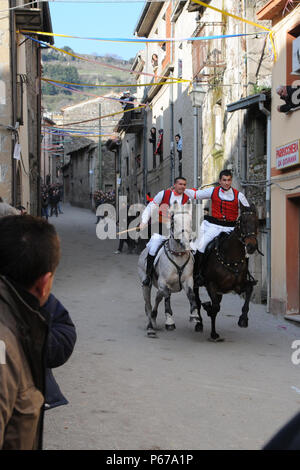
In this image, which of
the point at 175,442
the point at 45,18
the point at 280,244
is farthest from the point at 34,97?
the point at 175,442

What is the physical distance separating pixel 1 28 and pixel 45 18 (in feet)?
29.9

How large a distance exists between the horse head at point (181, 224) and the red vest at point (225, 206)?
2.38 feet

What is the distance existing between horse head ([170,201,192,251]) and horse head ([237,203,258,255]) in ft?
2.54

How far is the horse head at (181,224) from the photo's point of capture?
31.1ft

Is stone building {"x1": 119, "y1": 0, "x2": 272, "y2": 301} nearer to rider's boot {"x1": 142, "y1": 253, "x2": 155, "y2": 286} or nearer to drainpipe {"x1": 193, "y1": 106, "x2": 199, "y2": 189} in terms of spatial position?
drainpipe {"x1": 193, "y1": 106, "x2": 199, "y2": 189}

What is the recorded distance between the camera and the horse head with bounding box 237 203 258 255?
30.3 ft

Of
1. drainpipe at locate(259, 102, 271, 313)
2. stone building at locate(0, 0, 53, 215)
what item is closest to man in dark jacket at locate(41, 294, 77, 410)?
drainpipe at locate(259, 102, 271, 313)

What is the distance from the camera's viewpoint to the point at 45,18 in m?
25.0

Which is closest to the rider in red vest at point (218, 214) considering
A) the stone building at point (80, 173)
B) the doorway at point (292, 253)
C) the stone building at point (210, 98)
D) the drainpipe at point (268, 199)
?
the doorway at point (292, 253)

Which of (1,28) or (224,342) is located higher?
(1,28)

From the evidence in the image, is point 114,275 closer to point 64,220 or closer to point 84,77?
point 64,220

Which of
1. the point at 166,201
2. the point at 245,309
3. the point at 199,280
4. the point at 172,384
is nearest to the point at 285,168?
the point at 166,201

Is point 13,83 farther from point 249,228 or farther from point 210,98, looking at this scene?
point 249,228
